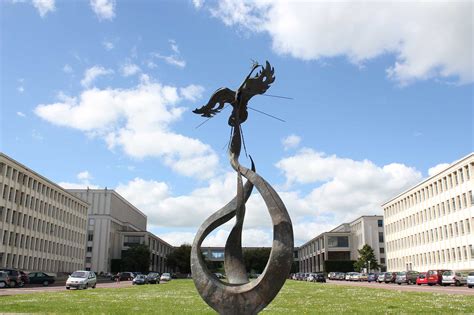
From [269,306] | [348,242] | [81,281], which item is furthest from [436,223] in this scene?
[269,306]

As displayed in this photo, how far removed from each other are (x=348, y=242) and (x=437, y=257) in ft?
149

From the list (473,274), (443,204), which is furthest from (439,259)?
(473,274)

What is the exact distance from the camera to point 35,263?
226 ft

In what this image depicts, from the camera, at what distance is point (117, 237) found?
106 meters

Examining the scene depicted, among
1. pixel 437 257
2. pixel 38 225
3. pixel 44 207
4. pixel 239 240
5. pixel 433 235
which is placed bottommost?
pixel 239 240

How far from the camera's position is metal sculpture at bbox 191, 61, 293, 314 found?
32.5 feet

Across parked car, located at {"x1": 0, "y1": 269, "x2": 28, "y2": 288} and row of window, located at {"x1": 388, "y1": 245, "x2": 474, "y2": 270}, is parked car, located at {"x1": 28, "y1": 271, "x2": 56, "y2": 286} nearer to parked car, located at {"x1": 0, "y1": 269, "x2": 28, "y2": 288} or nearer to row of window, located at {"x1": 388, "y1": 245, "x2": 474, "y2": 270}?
parked car, located at {"x1": 0, "y1": 269, "x2": 28, "y2": 288}

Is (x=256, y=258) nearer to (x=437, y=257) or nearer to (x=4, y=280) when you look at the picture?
(x=437, y=257)

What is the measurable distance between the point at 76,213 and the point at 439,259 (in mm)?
60443

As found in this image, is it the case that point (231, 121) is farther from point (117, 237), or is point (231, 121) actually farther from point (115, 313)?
point (117, 237)

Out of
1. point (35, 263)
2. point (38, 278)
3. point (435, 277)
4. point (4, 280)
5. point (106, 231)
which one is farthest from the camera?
point (106, 231)

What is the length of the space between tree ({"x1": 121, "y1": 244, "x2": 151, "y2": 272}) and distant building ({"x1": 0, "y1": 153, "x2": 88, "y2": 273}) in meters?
8.55

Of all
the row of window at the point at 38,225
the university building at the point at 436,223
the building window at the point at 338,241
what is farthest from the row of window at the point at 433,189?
the row of window at the point at 38,225

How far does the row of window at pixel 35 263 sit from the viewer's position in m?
60.4
